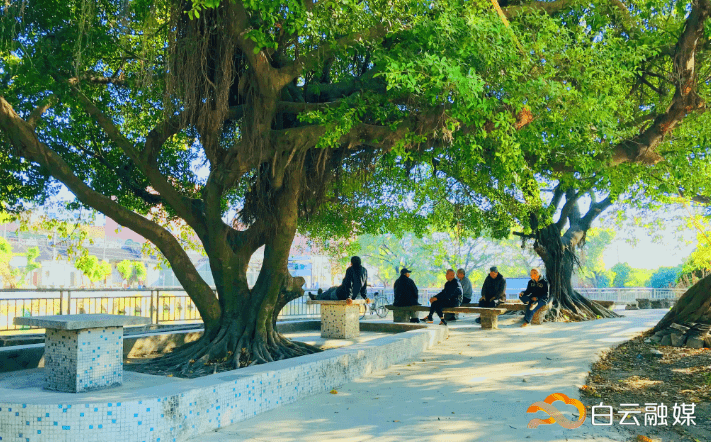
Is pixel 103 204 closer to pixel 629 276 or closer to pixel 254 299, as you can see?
pixel 254 299

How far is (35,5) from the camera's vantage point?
10195mm

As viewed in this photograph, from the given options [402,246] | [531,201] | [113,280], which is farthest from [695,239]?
[113,280]

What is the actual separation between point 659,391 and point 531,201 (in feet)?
28.4

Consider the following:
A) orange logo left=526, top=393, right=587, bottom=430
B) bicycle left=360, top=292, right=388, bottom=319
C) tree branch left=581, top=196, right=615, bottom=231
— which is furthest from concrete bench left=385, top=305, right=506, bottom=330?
orange logo left=526, top=393, right=587, bottom=430

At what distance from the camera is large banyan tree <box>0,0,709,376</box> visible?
320 inches

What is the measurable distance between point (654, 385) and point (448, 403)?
10.8ft

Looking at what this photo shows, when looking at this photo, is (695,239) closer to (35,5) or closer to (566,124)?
Result: (566,124)

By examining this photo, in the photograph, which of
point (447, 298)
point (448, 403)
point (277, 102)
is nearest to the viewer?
point (448, 403)

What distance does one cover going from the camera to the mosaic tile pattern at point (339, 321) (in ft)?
39.5

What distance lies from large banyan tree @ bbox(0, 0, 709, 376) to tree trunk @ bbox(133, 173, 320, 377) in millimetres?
28

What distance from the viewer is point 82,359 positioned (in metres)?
6.34

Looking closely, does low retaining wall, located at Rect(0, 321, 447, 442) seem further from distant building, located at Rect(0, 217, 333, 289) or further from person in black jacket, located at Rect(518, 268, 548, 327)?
distant building, located at Rect(0, 217, 333, 289)

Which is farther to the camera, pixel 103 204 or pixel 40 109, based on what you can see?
pixel 40 109

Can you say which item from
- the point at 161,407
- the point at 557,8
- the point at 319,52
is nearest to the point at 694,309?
the point at 557,8
